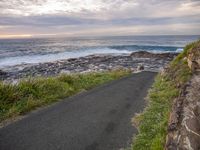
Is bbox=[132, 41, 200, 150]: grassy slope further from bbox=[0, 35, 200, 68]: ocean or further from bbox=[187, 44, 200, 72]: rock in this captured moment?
bbox=[0, 35, 200, 68]: ocean

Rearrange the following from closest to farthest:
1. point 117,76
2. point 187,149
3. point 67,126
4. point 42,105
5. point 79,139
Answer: point 187,149 → point 79,139 → point 67,126 → point 42,105 → point 117,76

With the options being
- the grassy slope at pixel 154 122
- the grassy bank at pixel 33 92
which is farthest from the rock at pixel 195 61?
the grassy bank at pixel 33 92

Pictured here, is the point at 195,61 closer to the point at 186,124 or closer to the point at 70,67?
the point at 186,124

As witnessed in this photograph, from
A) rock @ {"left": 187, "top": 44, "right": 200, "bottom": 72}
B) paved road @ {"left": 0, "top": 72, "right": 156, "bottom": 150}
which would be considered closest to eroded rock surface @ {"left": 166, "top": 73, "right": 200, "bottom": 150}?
paved road @ {"left": 0, "top": 72, "right": 156, "bottom": 150}

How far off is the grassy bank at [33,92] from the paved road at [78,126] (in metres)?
0.52

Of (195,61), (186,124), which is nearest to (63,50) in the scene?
(195,61)

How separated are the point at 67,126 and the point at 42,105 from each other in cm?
231

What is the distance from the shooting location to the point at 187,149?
4004 millimetres

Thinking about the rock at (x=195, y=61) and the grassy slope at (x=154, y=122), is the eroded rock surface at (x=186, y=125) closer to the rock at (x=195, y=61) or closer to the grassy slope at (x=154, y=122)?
the grassy slope at (x=154, y=122)

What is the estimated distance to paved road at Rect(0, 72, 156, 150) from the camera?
5.40m

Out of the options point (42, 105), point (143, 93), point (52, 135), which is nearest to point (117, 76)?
point (143, 93)

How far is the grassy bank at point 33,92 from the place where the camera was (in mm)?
7684

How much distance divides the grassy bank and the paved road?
521 mm

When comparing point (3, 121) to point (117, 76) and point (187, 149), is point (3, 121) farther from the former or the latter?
point (117, 76)
